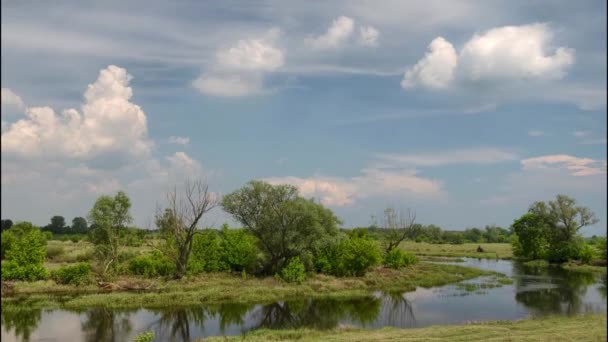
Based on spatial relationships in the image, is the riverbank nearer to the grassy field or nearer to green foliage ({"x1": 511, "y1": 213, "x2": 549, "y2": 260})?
the grassy field

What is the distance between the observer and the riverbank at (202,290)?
38344 mm

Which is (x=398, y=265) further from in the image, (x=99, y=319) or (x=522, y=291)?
(x=99, y=319)

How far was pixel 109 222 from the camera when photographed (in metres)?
52.2

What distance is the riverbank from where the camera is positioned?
126 feet

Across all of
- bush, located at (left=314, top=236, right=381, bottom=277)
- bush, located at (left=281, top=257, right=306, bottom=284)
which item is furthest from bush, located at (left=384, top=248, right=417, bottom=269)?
bush, located at (left=281, top=257, right=306, bottom=284)

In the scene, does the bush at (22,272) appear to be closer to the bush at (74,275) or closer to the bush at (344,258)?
the bush at (74,275)

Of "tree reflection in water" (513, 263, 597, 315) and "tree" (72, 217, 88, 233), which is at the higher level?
"tree" (72, 217, 88, 233)

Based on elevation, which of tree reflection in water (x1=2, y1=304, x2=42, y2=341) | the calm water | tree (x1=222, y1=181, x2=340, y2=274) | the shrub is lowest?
the calm water

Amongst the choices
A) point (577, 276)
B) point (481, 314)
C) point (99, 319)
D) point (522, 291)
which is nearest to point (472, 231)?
point (577, 276)

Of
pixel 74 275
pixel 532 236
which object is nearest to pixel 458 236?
pixel 532 236

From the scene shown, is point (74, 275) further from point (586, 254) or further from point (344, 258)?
point (586, 254)

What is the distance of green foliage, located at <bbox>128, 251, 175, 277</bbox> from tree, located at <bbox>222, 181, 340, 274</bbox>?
31.2 feet

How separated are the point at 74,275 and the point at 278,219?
22040 mm

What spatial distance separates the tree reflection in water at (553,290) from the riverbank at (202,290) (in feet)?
32.1
